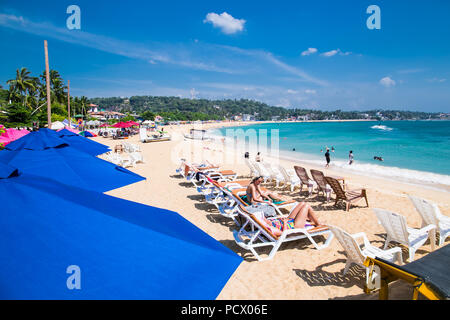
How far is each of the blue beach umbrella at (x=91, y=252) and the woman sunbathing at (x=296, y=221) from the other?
2933 mm

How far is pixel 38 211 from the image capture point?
1.35 meters

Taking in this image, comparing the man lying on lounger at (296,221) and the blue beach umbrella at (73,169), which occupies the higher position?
the blue beach umbrella at (73,169)

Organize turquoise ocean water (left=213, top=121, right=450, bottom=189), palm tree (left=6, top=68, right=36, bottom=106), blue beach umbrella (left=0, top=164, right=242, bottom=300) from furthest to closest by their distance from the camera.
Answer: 1. palm tree (left=6, top=68, right=36, bottom=106)
2. turquoise ocean water (left=213, top=121, right=450, bottom=189)
3. blue beach umbrella (left=0, top=164, right=242, bottom=300)

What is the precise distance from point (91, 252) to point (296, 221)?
3805 millimetres

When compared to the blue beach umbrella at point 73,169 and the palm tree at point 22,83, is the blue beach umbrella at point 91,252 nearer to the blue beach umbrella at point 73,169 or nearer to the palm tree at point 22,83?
the blue beach umbrella at point 73,169

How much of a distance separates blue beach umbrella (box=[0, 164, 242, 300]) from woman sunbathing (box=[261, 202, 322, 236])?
2.93 metres

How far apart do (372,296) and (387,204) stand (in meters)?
4.86

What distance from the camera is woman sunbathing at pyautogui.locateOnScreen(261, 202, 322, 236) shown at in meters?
4.35

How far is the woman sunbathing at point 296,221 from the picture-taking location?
4352 millimetres

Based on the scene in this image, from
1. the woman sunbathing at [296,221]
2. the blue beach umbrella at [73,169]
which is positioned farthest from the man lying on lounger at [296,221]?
the blue beach umbrella at [73,169]

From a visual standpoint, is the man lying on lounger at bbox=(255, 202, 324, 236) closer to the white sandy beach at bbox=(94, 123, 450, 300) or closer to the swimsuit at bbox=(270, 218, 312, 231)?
the swimsuit at bbox=(270, 218, 312, 231)

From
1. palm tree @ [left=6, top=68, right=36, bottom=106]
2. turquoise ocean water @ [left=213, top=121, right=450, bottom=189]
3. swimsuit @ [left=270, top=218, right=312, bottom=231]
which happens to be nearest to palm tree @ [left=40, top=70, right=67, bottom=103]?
palm tree @ [left=6, top=68, right=36, bottom=106]
